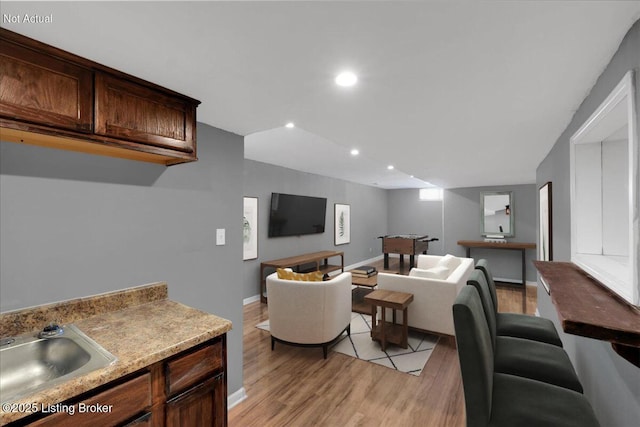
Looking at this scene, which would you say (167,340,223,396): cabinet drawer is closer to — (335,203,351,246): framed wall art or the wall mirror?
(335,203,351,246): framed wall art

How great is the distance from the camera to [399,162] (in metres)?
3.88

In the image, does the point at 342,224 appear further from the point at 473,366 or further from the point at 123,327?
the point at 123,327

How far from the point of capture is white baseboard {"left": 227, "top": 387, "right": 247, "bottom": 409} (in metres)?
2.24

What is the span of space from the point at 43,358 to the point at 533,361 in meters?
2.64

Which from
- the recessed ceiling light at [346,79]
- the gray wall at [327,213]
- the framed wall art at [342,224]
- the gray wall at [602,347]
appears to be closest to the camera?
the gray wall at [602,347]

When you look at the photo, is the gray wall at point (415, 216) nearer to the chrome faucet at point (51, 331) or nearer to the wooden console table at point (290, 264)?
the wooden console table at point (290, 264)

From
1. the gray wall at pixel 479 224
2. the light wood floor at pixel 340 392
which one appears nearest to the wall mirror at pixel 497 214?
the gray wall at pixel 479 224

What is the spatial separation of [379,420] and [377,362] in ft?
2.75

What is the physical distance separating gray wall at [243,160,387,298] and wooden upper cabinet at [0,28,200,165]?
3.26 m

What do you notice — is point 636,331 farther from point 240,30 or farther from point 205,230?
point 205,230

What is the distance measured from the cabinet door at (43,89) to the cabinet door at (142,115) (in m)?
0.05

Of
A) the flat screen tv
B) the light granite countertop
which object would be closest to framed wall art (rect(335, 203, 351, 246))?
the flat screen tv

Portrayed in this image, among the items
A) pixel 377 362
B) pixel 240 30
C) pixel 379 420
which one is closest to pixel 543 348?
→ pixel 379 420

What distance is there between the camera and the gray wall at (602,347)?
3.58 feet
